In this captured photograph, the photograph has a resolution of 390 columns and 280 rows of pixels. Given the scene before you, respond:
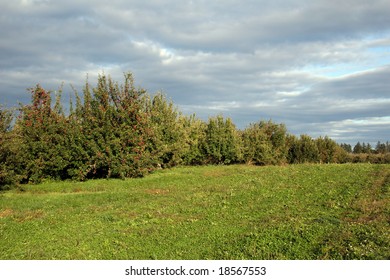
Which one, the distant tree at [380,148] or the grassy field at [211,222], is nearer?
the grassy field at [211,222]

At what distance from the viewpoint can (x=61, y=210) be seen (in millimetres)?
17359

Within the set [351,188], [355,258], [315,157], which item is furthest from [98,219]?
[315,157]

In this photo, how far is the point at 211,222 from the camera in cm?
1311

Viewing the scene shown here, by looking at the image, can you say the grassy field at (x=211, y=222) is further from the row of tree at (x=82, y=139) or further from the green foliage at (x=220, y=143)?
the green foliage at (x=220, y=143)

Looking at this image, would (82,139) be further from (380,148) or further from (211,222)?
(380,148)

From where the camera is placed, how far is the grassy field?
9.68 meters

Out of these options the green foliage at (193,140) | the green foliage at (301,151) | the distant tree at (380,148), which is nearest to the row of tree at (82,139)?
the green foliage at (193,140)

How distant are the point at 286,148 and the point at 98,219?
5219cm

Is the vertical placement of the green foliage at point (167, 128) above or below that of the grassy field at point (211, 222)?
above

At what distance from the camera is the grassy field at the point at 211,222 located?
968 cm

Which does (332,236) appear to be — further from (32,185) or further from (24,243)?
(32,185)

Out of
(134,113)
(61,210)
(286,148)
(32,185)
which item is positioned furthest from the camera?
(286,148)

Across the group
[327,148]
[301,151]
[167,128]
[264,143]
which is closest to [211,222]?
[167,128]

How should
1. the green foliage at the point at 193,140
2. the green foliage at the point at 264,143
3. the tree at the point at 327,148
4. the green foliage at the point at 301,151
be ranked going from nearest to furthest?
the green foliage at the point at 193,140
the green foliage at the point at 264,143
the green foliage at the point at 301,151
the tree at the point at 327,148
